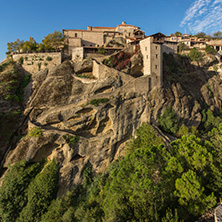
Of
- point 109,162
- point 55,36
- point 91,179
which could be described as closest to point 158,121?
point 109,162

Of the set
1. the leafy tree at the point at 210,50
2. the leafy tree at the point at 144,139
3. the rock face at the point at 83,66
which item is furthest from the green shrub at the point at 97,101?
the leafy tree at the point at 210,50

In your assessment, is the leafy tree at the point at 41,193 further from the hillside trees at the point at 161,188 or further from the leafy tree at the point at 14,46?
the leafy tree at the point at 14,46

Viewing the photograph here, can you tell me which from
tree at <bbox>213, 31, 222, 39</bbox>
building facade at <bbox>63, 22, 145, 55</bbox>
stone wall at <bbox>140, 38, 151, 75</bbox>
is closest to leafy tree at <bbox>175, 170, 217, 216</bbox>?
stone wall at <bbox>140, 38, 151, 75</bbox>

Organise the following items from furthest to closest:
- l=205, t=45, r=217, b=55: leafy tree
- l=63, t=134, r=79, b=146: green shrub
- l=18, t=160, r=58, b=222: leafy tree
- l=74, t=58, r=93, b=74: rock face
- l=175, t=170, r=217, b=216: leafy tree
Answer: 1. l=205, t=45, r=217, b=55: leafy tree
2. l=74, t=58, r=93, b=74: rock face
3. l=63, t=134, r=79, b=146: green shrub
4. l=18, t=160, r=58, b=222: leafy tree
5. l=175, t=170, r=217, b=216: leafy tree

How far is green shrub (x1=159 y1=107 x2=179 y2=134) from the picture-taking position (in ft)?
91.3

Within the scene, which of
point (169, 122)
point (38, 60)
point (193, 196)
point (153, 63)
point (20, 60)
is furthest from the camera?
point (38, 60)

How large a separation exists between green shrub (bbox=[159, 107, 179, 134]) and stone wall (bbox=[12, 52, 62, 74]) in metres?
21.3

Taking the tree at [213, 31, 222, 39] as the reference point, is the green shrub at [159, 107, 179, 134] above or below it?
below

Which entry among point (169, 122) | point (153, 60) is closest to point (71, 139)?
point (169, 122)

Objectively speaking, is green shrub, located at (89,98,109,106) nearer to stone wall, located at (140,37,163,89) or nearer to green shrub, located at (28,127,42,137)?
green shrub, located at (28,127,42,137)

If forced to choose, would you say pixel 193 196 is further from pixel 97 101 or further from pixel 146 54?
pixel 146 54

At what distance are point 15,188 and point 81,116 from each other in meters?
12.3

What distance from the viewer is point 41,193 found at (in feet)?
65.8

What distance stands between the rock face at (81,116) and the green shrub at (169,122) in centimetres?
100
